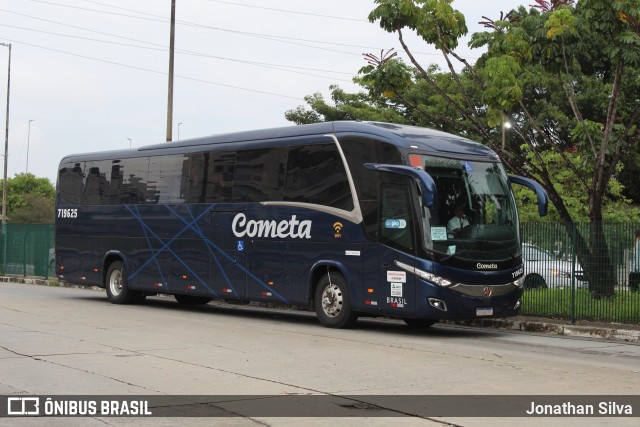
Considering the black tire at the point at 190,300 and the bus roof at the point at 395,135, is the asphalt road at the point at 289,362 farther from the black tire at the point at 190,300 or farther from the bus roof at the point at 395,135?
the black tire at the point at 190,300

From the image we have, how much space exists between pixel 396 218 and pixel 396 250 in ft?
1.79

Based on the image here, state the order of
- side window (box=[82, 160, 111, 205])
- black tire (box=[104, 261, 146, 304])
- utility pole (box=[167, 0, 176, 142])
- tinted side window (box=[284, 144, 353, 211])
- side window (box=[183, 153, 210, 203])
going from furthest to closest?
1. utility pole (box=[167, 0, 176, 142])
2. side window (box=[82, 160, 111, 205])
3. black tire (box=[104, 261, 146, 304])
4. side window (box=[183, 153, 210, 203])
5. tinted side window (box=[284, 144, 353, 211])

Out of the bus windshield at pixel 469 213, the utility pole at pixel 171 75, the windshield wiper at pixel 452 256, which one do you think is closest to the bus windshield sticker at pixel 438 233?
the bus windshield at pixel 469 213

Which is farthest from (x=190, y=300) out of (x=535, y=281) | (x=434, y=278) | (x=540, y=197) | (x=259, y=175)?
(x=540, y=197)

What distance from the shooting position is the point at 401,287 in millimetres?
14867

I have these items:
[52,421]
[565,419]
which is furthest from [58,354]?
[565,419]

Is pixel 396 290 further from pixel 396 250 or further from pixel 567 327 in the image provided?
pixel 567 327

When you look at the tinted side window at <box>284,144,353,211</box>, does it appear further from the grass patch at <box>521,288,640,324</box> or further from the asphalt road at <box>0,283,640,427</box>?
the grass patch at <box>521,288,640,324</box>

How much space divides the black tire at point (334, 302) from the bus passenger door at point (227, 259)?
2173 mm

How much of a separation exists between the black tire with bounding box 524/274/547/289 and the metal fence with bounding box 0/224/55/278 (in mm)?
20853

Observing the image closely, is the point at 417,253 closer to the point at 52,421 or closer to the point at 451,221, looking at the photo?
the point at 451,221

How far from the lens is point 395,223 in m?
15.0

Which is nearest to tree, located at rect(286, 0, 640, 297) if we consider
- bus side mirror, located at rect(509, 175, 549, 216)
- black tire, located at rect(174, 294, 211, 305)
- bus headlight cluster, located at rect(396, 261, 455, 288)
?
bus side mirror, located at rect(509, 175, 549, 216)

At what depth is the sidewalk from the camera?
611 inches
